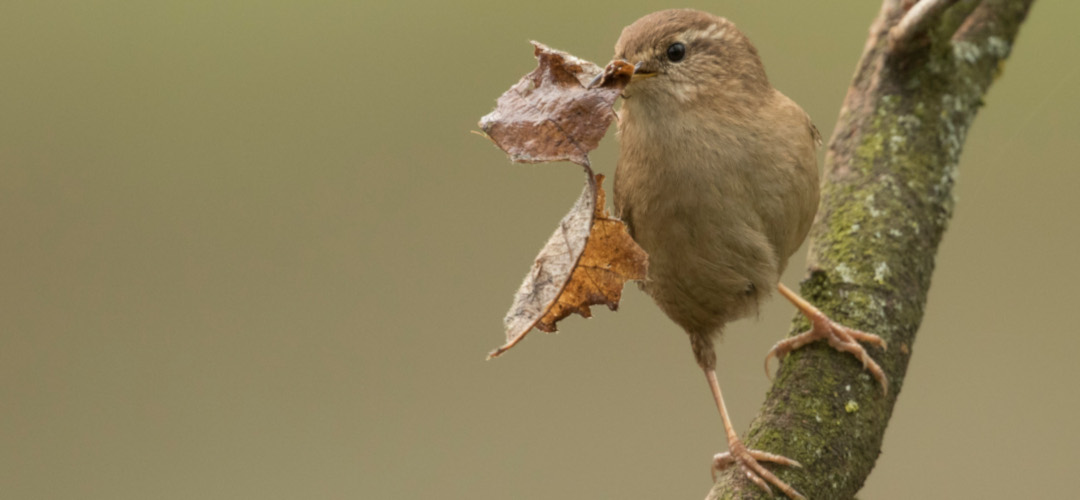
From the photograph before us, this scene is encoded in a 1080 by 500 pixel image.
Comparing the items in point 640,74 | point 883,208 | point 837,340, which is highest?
point 640,74

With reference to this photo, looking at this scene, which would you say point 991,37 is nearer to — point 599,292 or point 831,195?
point 831,195

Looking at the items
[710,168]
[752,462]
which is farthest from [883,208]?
[752,462]

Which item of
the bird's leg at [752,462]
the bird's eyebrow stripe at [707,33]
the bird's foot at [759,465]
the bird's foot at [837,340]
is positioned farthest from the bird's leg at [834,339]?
the bird's eyebrow stripe at [707,33]

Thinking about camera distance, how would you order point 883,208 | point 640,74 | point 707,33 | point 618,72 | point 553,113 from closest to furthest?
point 553,113, point 618,72, point 640,74, point 707,33, point 883,208

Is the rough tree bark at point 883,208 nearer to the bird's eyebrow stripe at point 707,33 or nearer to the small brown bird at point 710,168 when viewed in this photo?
the small brown bird at point 710,168

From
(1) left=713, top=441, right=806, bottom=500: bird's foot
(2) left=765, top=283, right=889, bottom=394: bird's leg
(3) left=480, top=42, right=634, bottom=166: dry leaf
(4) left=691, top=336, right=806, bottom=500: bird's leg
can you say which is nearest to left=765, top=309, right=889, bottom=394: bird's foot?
(2) left=765, top=283, right=889, bottom=394: bird's leg

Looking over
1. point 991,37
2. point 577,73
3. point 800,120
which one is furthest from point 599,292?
point 991,37

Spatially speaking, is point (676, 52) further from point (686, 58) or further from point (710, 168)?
point (710, 168)

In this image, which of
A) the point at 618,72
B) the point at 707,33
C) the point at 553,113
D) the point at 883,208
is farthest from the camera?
the point at 883,208
